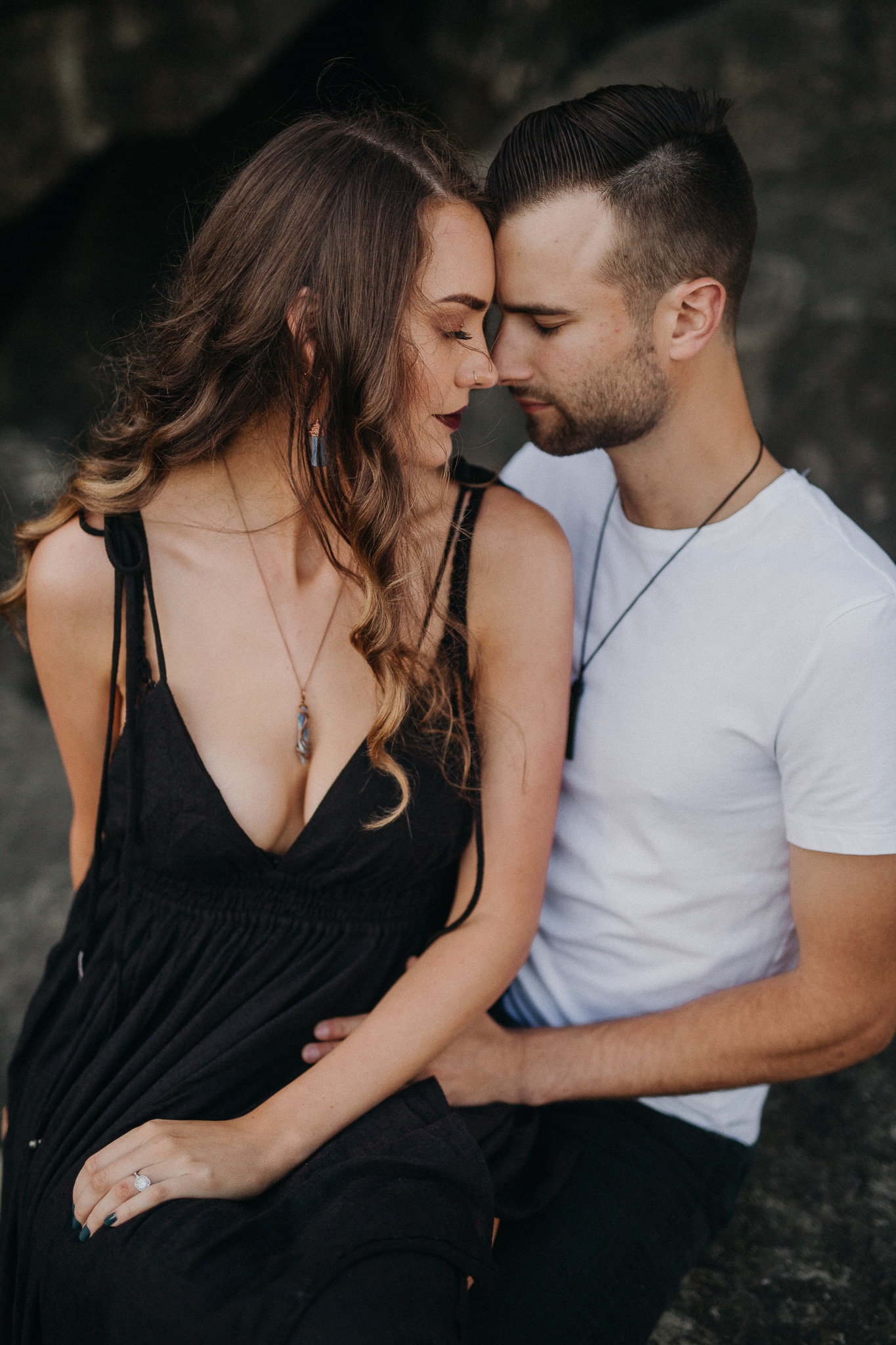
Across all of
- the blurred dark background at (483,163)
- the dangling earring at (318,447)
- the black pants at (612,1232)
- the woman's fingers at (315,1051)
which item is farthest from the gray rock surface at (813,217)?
the woman's fingers at (315,1051)

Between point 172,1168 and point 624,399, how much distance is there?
52.4 inches

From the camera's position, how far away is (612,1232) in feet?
5.11

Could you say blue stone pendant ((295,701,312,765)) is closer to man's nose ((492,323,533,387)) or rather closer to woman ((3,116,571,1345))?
woman ((3,116,571,1345))

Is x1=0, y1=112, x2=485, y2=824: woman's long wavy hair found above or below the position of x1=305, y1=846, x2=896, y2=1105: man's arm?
above

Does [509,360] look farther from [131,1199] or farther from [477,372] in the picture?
[131,1199]

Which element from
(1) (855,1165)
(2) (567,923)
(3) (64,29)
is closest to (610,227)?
(2) (567,923)

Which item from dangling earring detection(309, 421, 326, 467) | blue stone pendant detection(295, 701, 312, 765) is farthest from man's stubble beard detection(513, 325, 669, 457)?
blue stone pendant detection(295, 701, 312, 765)

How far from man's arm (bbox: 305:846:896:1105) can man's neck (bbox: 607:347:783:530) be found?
580 mm

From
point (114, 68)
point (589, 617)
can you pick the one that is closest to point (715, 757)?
point (589, 617)

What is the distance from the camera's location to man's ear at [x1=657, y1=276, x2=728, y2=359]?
1.72 m

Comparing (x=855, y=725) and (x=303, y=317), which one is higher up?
(x=303, y=317)

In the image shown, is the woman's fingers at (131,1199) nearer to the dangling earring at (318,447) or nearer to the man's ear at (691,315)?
the dangling earring at (318,447)

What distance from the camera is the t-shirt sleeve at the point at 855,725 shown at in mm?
1497

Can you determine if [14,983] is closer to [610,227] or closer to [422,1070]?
[422,1070]
